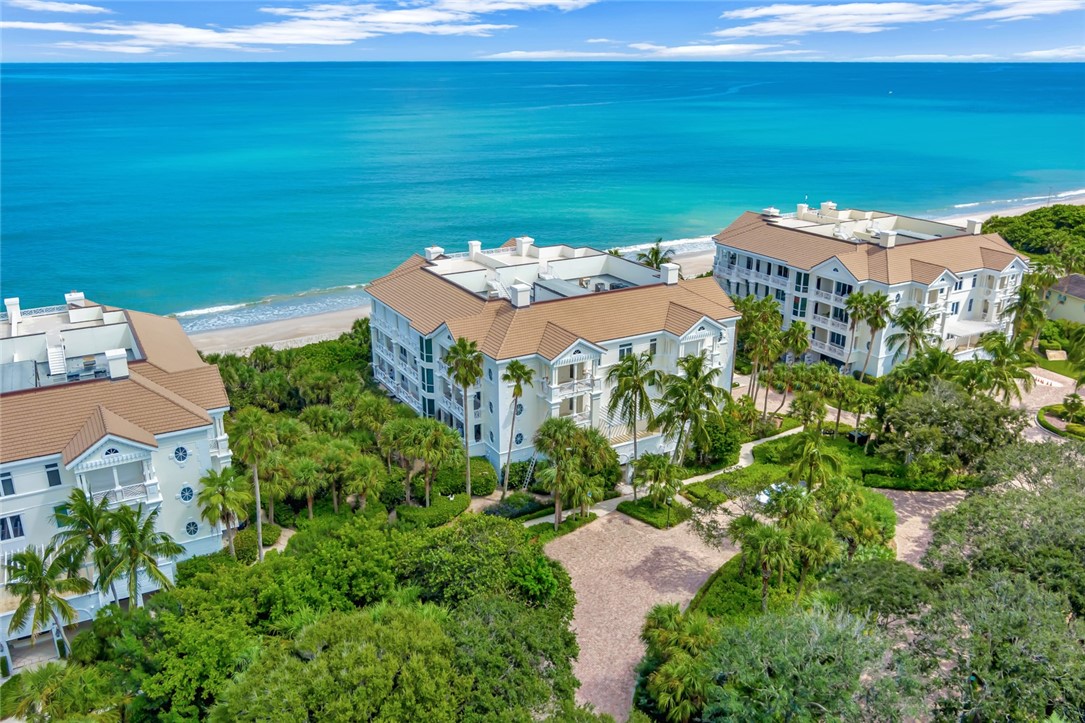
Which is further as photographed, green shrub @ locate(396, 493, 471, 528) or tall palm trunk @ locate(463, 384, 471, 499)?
tall palm trunk @ locate(463, 384, 471, 499)

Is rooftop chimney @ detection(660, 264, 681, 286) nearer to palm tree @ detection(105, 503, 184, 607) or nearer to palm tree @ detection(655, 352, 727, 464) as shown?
palm tree @ detection(655, 352, 727, 464)

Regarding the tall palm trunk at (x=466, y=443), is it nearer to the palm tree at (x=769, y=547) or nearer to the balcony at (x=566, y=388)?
the balcony at (x=566, y=388)

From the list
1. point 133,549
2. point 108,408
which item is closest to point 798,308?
point 108,408

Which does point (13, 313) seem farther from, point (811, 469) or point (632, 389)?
point (811, 469)

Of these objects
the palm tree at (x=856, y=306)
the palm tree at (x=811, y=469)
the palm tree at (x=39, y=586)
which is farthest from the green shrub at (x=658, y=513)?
the palm tree at (x=39, y=586)

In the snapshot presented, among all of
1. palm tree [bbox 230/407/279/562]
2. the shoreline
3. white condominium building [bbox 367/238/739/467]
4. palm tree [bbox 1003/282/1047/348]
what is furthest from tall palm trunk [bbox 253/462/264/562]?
palm tree [bbox 1003/282/1047/348]

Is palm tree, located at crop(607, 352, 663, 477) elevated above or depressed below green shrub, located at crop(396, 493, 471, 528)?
above
